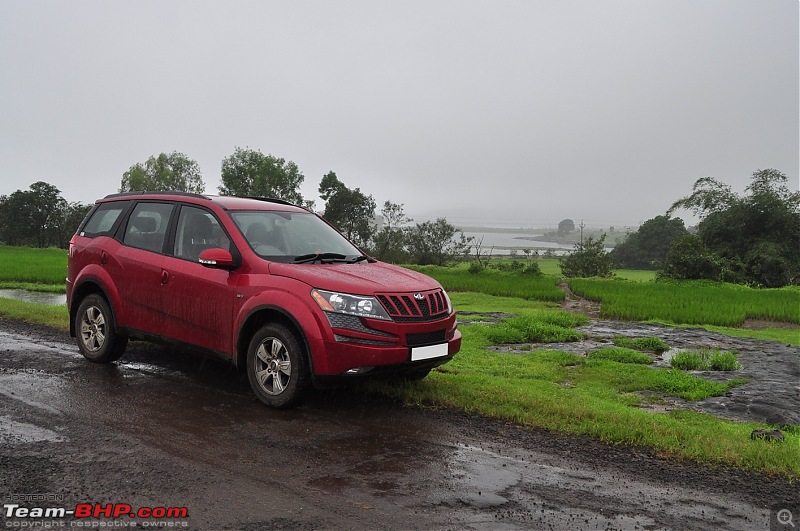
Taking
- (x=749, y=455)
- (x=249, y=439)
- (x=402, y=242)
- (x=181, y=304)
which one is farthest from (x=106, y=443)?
(x=402, y=242)

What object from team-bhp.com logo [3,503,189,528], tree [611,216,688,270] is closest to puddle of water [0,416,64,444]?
team-bhp.com logo [3,503,189,528]

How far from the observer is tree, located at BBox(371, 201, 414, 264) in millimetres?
49519

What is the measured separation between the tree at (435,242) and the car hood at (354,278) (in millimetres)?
38097

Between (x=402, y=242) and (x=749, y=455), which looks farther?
(x=402, y=242)

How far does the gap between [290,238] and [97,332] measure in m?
2.91

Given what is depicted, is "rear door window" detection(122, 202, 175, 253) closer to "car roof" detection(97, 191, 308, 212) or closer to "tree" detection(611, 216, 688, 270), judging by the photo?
"car roof" detection(97, 191, 308, 212)

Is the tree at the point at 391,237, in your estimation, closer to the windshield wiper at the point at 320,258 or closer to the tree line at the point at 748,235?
the tree line at the point at 748,235

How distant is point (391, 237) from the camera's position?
169ft

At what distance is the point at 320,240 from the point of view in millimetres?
7516

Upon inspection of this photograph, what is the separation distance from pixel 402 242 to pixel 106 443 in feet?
149

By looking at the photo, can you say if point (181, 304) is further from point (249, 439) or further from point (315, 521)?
point (315, 521)

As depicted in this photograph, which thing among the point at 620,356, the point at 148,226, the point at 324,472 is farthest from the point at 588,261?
the point at 324,472

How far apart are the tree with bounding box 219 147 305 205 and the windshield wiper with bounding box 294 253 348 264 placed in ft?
212

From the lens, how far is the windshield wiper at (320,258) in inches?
268
